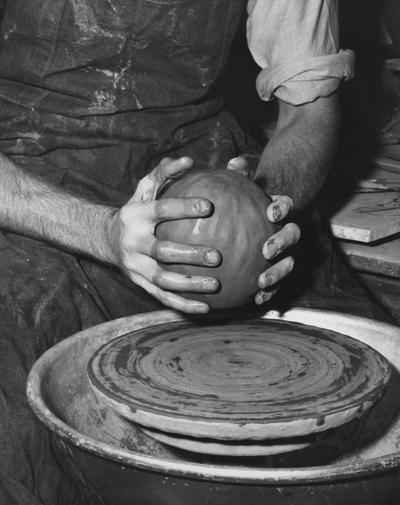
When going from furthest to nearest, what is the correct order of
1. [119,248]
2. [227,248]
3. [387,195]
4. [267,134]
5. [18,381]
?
[267,134] < [387,195] < [18,381] < [119,248] < [227,248]

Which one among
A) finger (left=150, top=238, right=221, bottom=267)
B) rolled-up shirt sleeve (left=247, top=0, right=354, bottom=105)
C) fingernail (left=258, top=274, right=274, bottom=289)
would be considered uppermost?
rolled-up shirt sleeve (left=247, top=0, right=354, bottom=105)

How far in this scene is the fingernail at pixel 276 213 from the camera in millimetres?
1433

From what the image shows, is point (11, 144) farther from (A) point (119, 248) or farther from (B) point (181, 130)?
(A) point (119, 248)

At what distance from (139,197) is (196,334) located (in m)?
0.26

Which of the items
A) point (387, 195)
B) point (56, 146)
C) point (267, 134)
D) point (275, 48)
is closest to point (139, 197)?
point (56, 146)

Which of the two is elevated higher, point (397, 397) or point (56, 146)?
point (56, 146)

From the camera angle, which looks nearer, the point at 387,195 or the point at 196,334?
the point at 196,334

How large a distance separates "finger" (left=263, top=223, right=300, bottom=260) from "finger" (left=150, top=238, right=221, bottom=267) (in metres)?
0.09

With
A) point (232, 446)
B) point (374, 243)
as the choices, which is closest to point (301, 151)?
point (374, 243)

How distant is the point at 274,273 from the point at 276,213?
95mm

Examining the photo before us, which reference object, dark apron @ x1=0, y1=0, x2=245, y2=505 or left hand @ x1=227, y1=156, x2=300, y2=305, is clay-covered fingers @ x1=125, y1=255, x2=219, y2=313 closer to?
left hand @ x1=227, y1=156, x2=300, y2=305

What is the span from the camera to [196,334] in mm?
1564

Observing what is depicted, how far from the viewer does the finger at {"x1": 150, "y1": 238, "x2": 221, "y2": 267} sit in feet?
4.47

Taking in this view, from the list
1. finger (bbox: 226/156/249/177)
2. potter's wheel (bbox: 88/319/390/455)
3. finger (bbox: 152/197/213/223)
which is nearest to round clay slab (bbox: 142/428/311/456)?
potter's wheel (bbox: 88/319/390/455)
